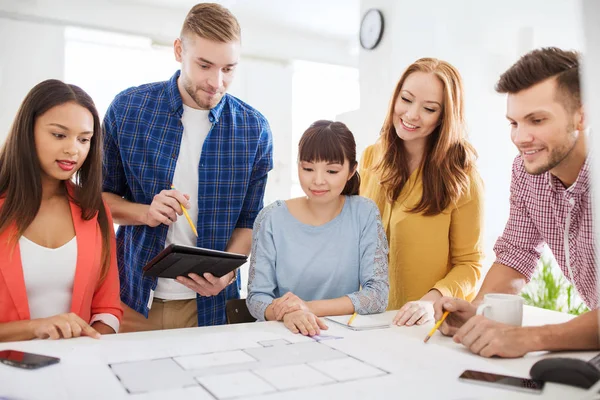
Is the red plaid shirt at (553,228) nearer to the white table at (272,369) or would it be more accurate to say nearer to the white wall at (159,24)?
the white table at (272,369)

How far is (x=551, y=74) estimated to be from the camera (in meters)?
1.46

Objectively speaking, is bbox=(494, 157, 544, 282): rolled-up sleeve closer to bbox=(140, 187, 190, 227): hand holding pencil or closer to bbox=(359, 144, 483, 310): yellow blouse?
bbox=(359, 144, 483, 310): yellow blouse

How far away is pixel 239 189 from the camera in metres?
2.03

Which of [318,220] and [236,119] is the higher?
[236,119]

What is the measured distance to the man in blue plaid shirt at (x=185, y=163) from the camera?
1.88 metres

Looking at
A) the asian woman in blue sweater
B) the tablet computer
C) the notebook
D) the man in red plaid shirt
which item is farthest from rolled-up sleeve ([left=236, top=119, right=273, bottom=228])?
the man in red plaid shirt

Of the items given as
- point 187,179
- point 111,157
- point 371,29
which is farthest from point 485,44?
point 111,157

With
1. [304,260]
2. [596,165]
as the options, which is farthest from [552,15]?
[596,165]

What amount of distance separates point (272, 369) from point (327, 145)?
87 centimetres

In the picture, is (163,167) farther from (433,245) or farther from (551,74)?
(551,74)

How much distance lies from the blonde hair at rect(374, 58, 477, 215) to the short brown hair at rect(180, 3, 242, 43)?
649 mm

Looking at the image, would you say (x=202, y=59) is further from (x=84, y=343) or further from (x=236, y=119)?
(x=84, y=343)

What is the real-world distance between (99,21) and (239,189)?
3.91 m

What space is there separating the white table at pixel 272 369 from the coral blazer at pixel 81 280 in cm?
24
